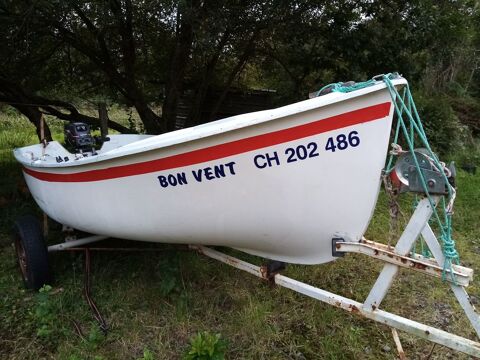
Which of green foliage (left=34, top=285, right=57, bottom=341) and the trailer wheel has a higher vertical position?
the trailer wheel

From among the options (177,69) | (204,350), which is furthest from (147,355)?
(177,69)

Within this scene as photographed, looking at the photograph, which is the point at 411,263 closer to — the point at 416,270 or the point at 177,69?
the point at 416,270

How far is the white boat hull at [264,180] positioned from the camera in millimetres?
1957

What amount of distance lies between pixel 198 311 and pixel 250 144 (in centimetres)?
137

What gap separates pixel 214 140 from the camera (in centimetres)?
211

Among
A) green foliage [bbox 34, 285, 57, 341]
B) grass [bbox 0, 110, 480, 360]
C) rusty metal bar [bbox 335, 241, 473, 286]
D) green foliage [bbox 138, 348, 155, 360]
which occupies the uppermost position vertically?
rusty metal bar [bbox 335, 241, 473, 286]

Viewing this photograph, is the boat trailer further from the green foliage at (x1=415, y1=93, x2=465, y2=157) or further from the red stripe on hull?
the green foliage at (x1=415, y1=93, x2=465, y2=157)

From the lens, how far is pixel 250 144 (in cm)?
208

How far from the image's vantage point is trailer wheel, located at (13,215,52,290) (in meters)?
3.01

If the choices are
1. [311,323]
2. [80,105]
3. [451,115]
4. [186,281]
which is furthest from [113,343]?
[451,115]

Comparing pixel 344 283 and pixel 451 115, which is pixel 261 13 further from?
pixel 451 115

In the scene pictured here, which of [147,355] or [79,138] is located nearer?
[147,355]

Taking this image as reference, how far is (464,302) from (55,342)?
2.22m

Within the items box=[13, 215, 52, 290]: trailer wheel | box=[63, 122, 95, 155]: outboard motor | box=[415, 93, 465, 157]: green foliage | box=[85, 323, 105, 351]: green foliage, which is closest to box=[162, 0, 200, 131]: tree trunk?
box=[63, 122, 95, 155]: outboard motor
